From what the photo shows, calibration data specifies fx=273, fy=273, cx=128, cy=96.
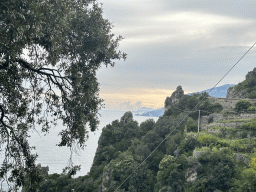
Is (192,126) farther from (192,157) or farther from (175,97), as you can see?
(175,97)

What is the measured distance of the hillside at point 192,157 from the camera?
2800 centimetres

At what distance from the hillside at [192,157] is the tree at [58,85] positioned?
845 cm

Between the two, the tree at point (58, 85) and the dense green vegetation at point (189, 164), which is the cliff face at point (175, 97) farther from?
the tree at point (58, 85)

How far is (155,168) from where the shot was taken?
4328 centimetres

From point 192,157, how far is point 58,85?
26.6 metres

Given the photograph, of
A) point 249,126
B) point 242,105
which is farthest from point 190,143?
point 242,105

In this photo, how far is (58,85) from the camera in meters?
8.07

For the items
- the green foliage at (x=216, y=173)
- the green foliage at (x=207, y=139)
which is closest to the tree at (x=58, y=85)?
the green foliage at (x=216, y=173)

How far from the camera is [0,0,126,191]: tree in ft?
23.2

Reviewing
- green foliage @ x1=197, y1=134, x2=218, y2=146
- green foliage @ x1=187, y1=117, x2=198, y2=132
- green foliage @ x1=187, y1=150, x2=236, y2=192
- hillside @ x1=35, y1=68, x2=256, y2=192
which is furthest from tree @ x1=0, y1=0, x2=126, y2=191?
green foliage @ x1=187, y1=117, x2=198, y2=132

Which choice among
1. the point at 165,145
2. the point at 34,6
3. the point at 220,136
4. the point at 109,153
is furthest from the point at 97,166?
the point at 34,6

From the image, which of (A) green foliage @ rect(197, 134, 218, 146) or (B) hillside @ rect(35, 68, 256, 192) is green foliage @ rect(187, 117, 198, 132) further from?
(A) green foliage @ rect(197, 134, 218, 146)

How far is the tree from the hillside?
845cm

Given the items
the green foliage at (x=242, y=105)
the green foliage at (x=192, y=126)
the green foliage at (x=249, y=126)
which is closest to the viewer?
the green foliage at (x=249, y=126)
